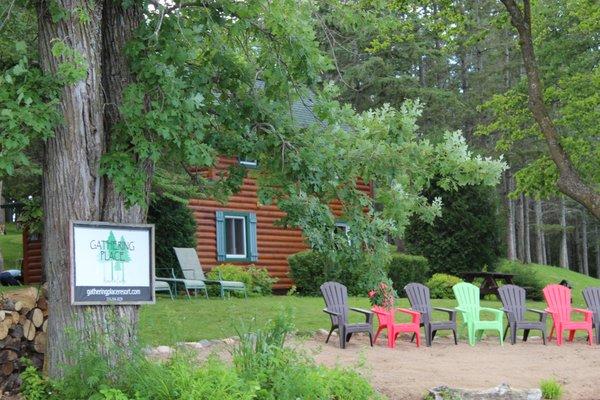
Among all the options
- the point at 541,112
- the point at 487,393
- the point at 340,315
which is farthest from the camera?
the point at 541,112

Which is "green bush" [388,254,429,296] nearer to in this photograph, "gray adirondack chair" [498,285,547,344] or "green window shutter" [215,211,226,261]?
"green window shutter" [215,211,226,261]

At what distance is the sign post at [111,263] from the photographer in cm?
724

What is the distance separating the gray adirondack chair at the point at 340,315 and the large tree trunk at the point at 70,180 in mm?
4819

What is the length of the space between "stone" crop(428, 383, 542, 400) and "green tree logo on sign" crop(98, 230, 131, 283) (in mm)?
3256

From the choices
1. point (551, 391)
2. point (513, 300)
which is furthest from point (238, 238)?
point (551, 391)

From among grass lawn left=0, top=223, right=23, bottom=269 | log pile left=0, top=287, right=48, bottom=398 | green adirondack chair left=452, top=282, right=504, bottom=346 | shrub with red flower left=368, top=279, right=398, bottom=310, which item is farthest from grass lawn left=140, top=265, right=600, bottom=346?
grass lawn left=0, top=223, right=23, bottom=269

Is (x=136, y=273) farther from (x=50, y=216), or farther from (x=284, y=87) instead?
(x=284, y=87)

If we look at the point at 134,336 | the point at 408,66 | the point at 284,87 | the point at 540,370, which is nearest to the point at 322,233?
the point at 284,87

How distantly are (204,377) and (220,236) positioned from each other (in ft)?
49.1

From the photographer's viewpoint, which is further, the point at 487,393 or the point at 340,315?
the point at 340,315

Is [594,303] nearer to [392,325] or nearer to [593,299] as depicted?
[593,299]

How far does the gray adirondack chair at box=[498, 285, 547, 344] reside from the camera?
13.8m

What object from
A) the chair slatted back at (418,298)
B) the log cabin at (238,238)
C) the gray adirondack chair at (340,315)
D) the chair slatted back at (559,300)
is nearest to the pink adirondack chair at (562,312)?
the chair slatted back at (559,300)

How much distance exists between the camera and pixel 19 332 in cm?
825
